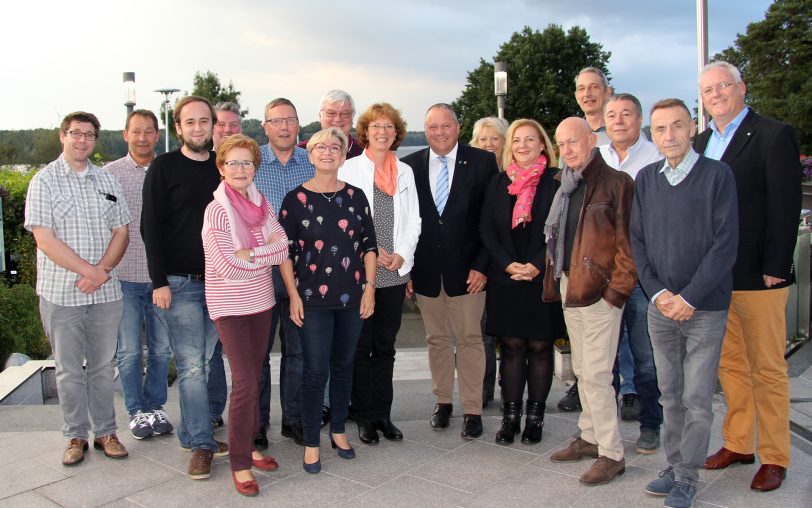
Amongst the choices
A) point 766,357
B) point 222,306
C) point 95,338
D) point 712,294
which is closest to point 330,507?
point 222,306

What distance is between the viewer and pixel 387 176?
4637mm

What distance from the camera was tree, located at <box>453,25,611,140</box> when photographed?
39.9m

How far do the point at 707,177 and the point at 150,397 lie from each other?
3.80 meters

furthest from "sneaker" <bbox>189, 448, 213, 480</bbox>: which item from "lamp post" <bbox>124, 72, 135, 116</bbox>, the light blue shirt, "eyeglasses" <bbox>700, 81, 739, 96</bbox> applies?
"lamp post" <bbox>124, 72, 135, 116</bbox>

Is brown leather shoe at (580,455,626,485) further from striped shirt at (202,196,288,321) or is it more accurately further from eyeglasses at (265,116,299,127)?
eyeglasses at (265,116,299,127)

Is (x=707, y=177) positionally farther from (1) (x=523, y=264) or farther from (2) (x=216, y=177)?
(2) (x=216, y=177)

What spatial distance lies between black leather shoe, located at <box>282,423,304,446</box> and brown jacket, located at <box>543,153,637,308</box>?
6.50ft

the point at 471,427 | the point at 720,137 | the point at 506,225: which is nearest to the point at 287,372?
the point at 471,427

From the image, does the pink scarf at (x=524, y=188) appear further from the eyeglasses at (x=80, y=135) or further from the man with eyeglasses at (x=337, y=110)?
the eyeglasses at (x=80, y=135)

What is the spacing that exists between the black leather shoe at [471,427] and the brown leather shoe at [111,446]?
215 cm

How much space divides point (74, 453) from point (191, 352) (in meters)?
0.99

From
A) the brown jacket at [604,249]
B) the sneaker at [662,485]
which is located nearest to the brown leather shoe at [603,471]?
the sneaker at [662,485]

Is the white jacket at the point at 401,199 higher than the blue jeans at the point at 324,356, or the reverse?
the white jacket at the point at 401,199

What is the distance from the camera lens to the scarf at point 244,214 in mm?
3834
